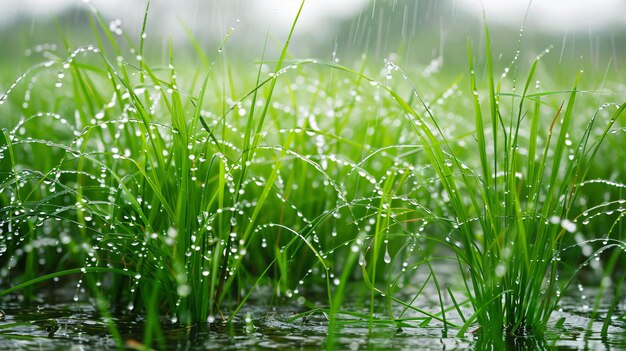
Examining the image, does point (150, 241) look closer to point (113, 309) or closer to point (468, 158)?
point (113, 309)

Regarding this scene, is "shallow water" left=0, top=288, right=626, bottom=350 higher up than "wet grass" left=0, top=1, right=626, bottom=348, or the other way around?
"wet grass" left=0, top=1, right=626, bottom=348

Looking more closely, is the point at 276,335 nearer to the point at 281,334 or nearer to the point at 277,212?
the point at 281,334

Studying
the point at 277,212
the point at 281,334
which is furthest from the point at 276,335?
the point at 277,212

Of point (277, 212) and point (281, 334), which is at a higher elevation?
point (277, 212)

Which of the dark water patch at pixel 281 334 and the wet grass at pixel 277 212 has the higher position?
the wet grass at pixel 277 212

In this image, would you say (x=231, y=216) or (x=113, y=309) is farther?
(x=113, y=309)

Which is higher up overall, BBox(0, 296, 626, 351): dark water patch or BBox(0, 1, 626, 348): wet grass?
BBox(0, 1, 626, 348): wet grass

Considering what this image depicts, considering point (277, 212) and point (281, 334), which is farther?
point (277, 212)

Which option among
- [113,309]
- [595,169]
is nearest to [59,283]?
[113,309]
